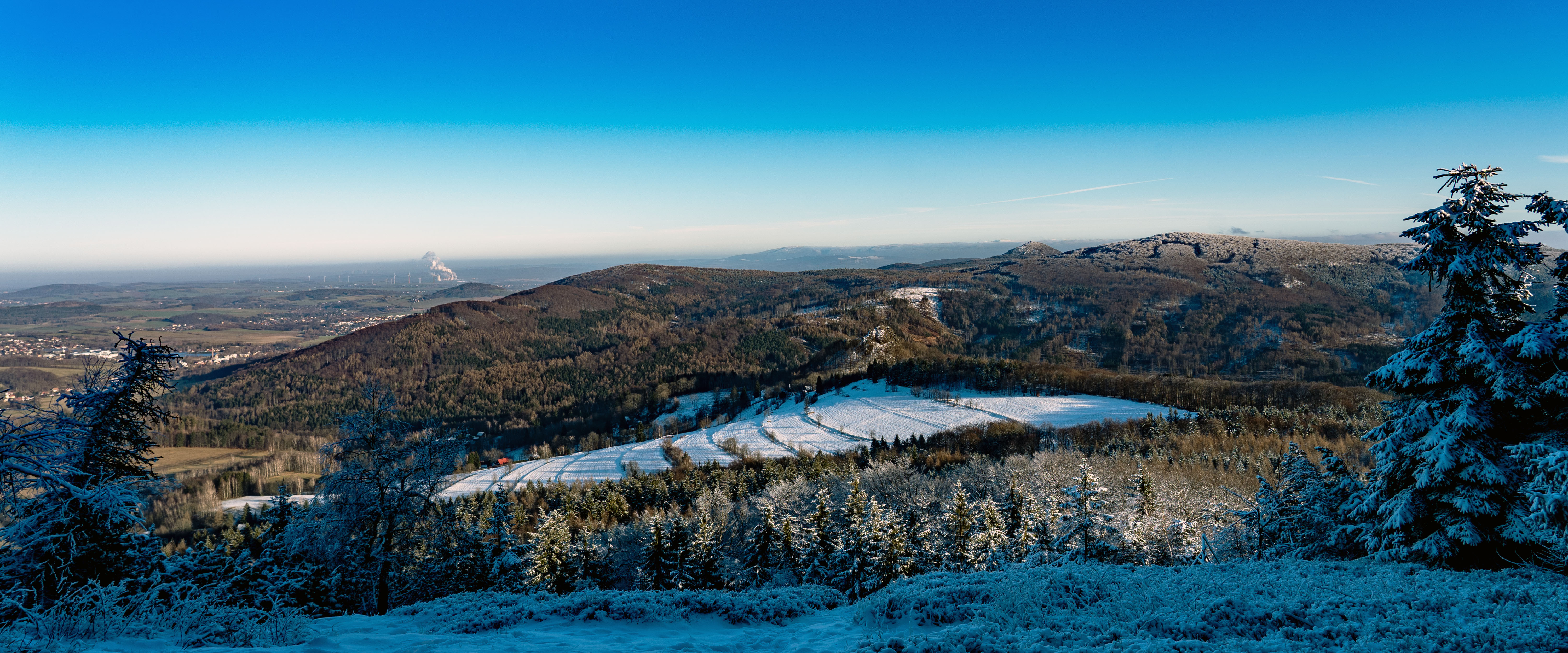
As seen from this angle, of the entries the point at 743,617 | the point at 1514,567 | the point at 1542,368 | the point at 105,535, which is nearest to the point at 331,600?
the point at 105,535

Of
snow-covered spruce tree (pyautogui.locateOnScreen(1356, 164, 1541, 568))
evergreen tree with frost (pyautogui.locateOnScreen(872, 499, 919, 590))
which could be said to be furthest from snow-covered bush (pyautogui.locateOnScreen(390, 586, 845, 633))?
evergreen tree with frost (pyautogui.locateOnScreen(872, 499, 919, 590))

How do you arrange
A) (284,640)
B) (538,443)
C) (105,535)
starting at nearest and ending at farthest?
(284,640), (105,535), (538,443)

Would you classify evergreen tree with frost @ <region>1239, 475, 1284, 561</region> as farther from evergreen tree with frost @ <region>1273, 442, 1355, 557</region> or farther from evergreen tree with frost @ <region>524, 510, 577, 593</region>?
evergreen tree with frost @ <region>524, 510, 577, 593</region>

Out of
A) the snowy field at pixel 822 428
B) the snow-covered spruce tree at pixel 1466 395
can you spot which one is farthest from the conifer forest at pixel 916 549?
the snowy field at pixel 822 428

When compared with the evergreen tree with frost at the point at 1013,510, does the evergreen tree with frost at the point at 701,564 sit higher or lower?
lower

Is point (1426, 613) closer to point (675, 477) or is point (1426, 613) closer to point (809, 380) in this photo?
point (675, 477)

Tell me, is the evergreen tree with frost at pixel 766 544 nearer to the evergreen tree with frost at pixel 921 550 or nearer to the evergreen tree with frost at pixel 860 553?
the evergreen tree with frost at pixel 860 553
